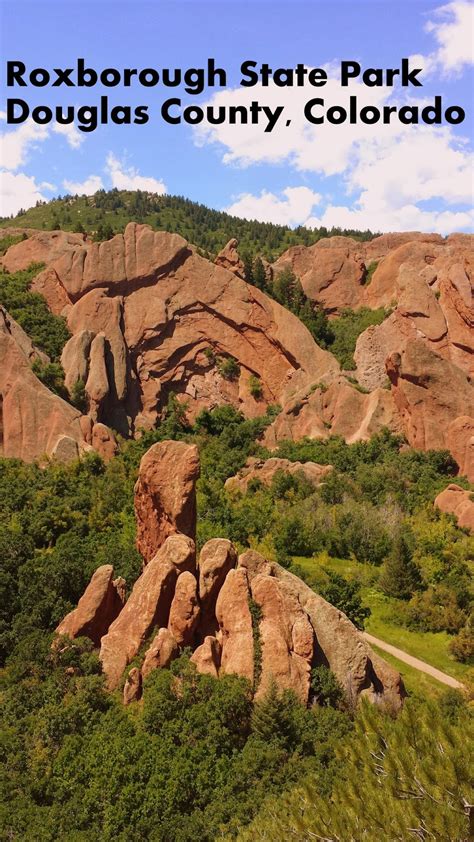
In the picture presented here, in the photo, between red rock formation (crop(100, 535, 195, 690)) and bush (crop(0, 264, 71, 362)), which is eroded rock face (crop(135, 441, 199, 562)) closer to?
red rock formation (crop(100, 535, 195, 690))


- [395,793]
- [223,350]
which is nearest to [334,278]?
[223,350]

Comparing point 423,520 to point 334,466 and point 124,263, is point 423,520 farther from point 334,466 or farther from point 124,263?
point 124,263

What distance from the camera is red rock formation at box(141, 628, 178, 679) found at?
66.7ft

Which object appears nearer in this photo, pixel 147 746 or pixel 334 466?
pixel 147 746

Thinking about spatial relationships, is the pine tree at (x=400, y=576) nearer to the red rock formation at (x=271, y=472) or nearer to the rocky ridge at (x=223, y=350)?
the red rock formation at (x=271, y=472)

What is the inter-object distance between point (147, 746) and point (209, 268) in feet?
164

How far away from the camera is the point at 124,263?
2324 inches

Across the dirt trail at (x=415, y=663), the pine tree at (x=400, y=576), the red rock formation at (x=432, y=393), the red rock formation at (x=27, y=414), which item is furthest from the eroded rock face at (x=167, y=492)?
the red rock formation at (x=432, y=393)

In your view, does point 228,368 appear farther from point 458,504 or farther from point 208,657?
point 208,657

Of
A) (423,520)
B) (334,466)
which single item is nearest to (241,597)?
(423,520)

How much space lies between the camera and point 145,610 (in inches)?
862

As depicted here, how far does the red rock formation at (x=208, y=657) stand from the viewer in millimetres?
20094

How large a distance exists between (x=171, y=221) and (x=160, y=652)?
317ft

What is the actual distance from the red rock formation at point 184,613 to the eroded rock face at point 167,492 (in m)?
3.61
